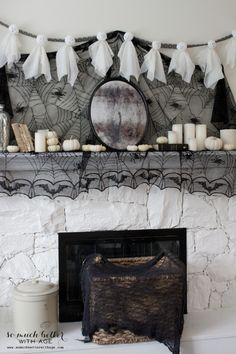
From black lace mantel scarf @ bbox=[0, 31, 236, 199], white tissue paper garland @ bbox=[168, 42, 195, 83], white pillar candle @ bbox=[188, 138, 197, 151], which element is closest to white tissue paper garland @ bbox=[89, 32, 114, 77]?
black lace mantel scarf @ bbox=[0, 31, 236, 199]

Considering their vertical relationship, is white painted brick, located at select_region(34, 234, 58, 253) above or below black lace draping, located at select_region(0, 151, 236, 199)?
below

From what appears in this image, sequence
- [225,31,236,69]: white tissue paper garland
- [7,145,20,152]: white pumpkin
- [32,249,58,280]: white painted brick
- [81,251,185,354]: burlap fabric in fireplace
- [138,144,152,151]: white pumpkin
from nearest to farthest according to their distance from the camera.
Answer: [81,251,185,354]: burlap fabric in fireplace < [7,145,20,152]: white pumpkin < [138,144,152,151]: white pumpkin < [32,249,58,280]: white painted brick < [225,31,236,69]: white tissue paper garland

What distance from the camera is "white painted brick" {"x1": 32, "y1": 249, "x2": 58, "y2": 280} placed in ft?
7.27

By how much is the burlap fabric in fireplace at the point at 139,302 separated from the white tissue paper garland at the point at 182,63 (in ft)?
3.22

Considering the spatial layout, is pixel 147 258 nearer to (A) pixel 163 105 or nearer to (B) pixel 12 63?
(A) pixel 163 105

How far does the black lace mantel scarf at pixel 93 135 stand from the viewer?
2096mm

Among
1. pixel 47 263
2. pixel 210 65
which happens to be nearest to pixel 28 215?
pixel 47 263

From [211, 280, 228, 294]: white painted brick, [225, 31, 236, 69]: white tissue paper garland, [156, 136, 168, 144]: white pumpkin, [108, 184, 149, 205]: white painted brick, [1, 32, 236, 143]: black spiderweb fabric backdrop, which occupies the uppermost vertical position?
[225, 31, 236, 69]: white tissue paper garland

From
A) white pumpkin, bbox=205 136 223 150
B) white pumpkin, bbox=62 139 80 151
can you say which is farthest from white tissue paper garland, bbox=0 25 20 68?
white pumpkin, bbox=205 136 223 150

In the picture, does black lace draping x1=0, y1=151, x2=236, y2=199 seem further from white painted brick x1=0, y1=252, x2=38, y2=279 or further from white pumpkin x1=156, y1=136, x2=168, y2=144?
white painted brick x1=0, y1=252, x2=38, y2=279

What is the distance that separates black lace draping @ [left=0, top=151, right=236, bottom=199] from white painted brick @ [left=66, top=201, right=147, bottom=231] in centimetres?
12

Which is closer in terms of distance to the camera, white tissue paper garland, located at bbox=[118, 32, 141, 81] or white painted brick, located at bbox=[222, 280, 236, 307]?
white tissue paper garland, located at bbox=[118, 32, 141, 81]

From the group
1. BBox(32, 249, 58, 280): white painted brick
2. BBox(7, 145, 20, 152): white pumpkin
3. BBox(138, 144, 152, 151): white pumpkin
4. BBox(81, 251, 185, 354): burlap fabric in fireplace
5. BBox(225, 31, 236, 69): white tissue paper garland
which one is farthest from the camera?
BBox(225, 31, 236, 69): white tissue paper garland

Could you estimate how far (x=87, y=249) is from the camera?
225 cm
